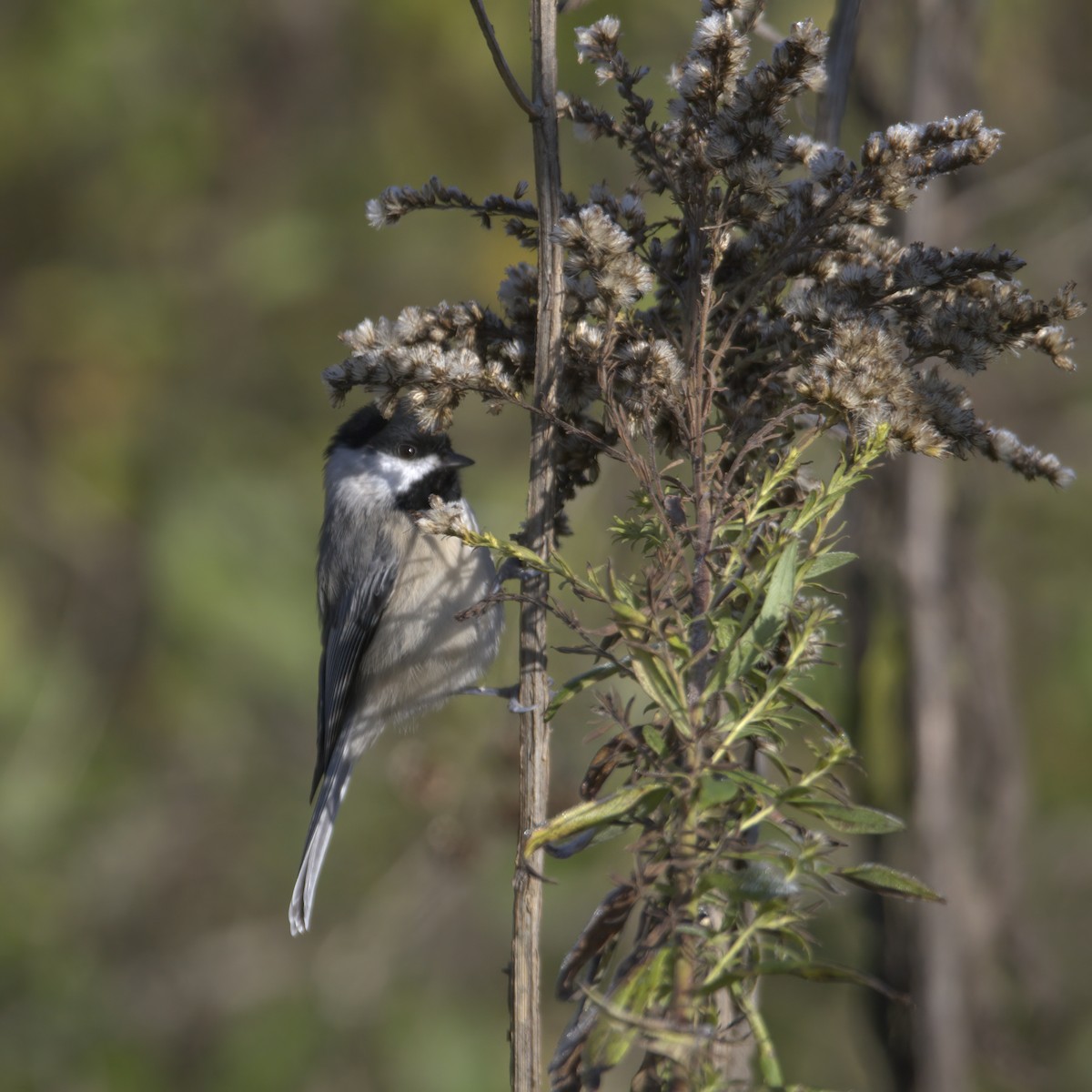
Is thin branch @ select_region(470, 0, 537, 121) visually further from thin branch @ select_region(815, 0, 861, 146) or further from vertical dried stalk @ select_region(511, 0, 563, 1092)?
thin branch @ select_region(815, 0, 861, 146)

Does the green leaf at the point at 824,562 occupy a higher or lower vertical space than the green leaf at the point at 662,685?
higher

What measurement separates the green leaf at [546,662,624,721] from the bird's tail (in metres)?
1.77

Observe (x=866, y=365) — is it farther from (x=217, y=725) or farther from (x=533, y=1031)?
(x=217, y=725)

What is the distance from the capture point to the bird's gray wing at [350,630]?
3.34 m

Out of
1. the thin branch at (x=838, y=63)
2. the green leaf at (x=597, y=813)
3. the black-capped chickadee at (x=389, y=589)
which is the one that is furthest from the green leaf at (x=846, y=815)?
the black-capped chickadee at (x=389, y=589)

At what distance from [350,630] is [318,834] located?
0.56m

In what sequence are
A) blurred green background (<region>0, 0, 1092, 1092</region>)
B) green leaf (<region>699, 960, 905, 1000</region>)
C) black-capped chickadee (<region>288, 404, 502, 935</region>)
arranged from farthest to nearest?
1. blurred green background (<region>0, 0, 1092, 1092</region>)
2. black-capped chickadee (<region>288, 404, 502, 935</region>)
3. green leaf (<region>699, 960, 905, 1000</region>)

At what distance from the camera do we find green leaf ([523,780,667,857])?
111cm

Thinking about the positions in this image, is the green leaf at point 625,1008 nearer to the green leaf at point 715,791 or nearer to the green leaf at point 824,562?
the green leaf at point 715,791

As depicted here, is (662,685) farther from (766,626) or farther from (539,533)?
(539,533)

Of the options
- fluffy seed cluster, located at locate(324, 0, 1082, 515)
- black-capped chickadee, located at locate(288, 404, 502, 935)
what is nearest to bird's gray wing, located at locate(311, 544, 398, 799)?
black-capped chickadee, located at locate(288, 404, 502, 935)

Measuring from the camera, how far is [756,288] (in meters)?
1.35

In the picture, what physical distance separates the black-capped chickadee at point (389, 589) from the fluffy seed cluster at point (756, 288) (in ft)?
5.80

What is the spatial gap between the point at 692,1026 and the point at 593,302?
0.78 metres
